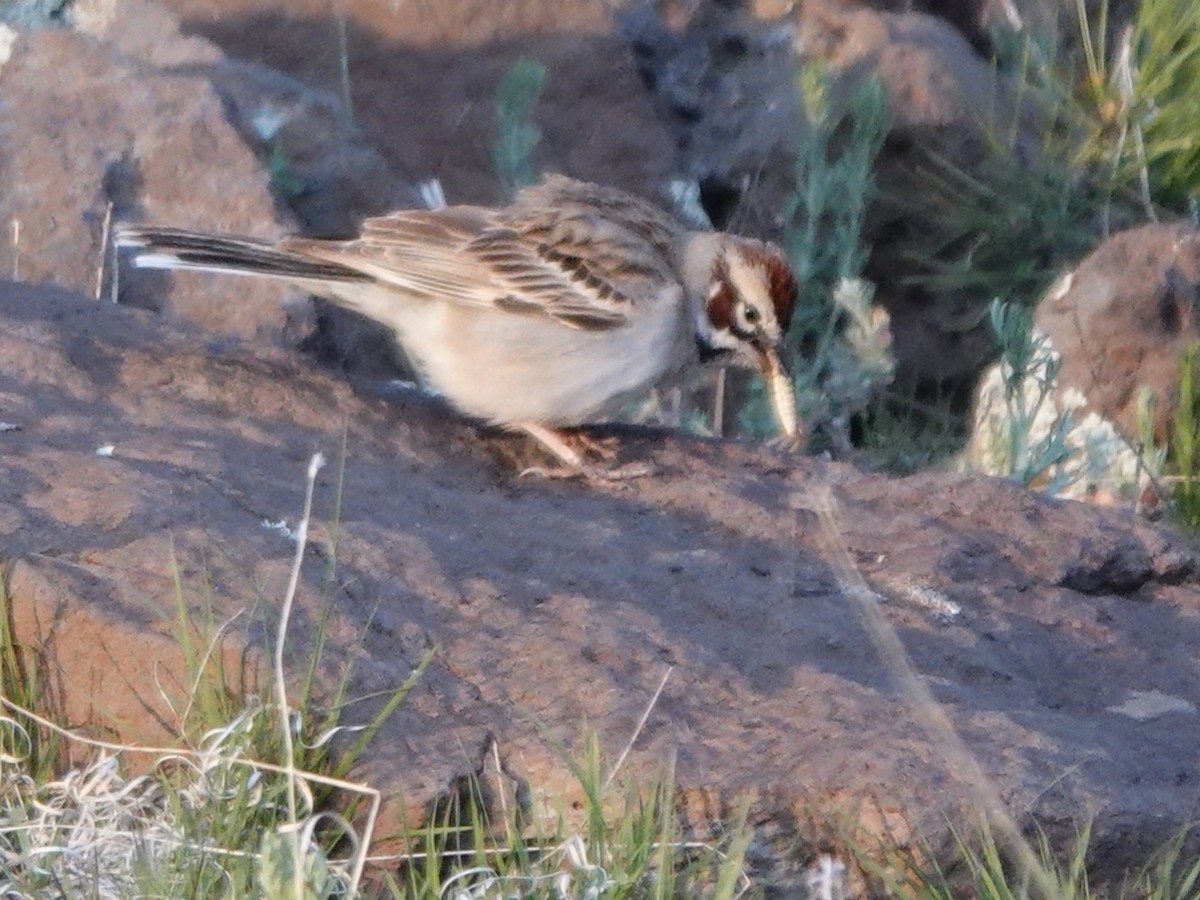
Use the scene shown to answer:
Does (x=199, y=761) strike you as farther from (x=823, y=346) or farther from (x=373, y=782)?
(x=823, y=346)

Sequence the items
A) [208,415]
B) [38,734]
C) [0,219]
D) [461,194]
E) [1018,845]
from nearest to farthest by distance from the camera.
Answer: [1018,845] → [38,734] → [208,415] → [0,219] → [461,194]

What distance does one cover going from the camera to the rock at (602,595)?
140 inches

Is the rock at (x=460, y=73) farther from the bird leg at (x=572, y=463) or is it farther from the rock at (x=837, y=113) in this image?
the bird leg at (x=572, y=463)

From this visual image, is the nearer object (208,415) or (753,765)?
(753,765)

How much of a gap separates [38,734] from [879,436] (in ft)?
15.9

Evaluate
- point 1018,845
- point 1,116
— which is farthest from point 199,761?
point 1,116

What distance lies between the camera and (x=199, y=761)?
3.45 metres

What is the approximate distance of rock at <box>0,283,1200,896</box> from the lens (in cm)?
355

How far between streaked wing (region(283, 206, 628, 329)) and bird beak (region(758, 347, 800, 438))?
1.67 ft

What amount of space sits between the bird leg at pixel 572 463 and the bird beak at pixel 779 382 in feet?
2.10

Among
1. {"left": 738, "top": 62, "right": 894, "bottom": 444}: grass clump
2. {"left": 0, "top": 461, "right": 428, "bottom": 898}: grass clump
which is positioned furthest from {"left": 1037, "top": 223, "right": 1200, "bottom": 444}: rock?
{"left": 0, "top": 461, "right": 428, "bottom": 898}: grass clump

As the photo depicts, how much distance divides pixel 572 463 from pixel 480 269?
29.9 inches

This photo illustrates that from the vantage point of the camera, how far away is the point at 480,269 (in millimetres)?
5613

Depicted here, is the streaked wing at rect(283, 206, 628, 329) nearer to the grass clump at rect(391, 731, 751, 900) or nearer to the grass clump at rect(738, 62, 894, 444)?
the grass clump at rect(738, 62, 894, 444)
